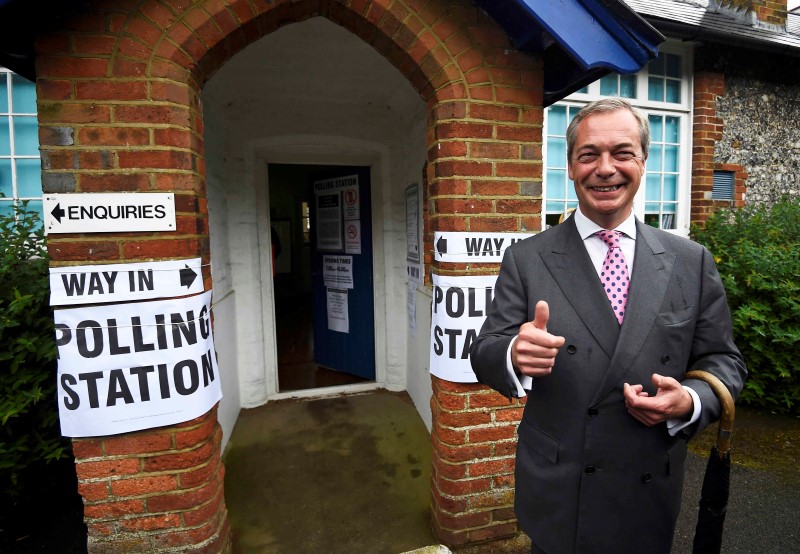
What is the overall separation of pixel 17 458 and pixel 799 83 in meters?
9.07

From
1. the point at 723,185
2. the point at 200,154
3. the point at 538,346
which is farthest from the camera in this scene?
the point at 723,185

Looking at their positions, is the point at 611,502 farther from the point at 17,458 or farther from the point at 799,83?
the point at 799,83

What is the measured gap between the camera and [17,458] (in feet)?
8.52

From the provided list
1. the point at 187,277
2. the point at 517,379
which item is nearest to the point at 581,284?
the point at 517,379

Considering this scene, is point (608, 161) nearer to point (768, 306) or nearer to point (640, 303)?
point (640, 303)

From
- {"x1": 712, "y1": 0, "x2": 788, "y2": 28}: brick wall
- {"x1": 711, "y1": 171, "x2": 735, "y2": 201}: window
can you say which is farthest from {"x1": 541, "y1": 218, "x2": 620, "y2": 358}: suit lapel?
{"x1": 712, "y1": 0, "x2": 788, "y2": 28}: brick wall

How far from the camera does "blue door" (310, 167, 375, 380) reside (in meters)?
4.86

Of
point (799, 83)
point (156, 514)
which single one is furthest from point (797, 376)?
point (156, 514)

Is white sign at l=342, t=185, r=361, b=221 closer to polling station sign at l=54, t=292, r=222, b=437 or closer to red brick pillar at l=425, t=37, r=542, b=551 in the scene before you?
red brick pillar at l=425, t=37, r=542, b=551

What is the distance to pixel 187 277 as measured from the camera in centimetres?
212

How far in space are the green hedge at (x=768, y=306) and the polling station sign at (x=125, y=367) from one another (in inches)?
192

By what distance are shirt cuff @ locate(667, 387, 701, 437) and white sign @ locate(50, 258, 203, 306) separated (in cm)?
212

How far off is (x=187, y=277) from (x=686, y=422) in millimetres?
2149

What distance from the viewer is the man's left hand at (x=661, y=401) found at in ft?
4.05
